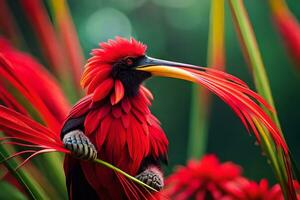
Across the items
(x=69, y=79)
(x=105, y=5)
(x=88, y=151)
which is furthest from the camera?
(x=105, y=5)

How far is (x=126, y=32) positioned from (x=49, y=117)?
331 mm

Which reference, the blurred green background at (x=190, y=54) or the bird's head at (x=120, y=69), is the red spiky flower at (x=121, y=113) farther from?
the blurred green background at (x=190, y=54)

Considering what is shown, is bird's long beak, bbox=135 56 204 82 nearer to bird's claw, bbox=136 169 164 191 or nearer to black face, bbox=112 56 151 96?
black face, bbox=112 56 151 96

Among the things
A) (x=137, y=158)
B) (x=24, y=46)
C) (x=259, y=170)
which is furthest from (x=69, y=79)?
(x=259, y=170)

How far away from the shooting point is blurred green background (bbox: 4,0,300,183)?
936 millimetres

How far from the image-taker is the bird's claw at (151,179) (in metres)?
0.55

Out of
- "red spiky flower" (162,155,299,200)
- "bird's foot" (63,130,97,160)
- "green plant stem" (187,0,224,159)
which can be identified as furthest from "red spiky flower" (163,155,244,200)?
"bird's foot" (63,130,97,160)

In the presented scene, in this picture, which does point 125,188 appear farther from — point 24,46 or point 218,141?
point 218,141

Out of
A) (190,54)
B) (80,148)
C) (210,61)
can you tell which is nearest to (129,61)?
(80,148)

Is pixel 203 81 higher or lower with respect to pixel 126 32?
lower

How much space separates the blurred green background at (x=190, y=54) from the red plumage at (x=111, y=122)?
35 cm

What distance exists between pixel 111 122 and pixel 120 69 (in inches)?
2.3

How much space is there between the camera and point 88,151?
509 mm

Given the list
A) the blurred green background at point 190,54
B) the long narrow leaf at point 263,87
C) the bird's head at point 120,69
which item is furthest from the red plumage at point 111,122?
the blurred green background at point 190,54
